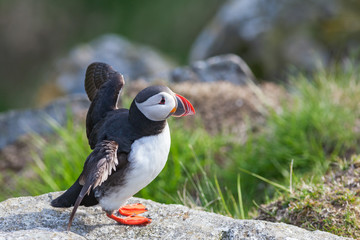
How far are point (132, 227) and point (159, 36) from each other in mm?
11204

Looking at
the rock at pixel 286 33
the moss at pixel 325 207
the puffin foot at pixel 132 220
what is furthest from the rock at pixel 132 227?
the rock at pixel 286 33

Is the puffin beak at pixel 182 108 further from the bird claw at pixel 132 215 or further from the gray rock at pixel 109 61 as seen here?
the gray rock at pixel 109 61

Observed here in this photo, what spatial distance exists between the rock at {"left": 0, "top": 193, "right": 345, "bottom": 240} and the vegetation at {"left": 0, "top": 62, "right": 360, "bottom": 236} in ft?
2.72

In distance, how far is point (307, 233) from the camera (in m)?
2.75

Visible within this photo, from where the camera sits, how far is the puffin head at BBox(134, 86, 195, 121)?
2.75 m

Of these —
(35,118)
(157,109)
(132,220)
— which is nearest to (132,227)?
(132,220)

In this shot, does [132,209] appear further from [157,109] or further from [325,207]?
[325,207]

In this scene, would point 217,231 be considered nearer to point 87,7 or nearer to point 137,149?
point 137,149

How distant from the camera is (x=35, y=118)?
256 inches

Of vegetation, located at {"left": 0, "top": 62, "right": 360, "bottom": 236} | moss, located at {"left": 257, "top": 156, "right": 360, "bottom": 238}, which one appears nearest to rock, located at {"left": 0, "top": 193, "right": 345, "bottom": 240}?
moss, located at {"left": 257, "top": 156, "right": 360, "bottom": 238}

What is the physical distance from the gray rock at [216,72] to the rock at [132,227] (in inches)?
148

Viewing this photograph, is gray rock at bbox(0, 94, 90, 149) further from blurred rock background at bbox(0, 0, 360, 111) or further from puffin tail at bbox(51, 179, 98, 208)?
puffin tail at bbox(51, 179, 98, 208)

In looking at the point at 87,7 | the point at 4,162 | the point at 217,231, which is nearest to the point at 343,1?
the point at 4,162

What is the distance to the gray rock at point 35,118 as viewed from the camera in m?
6.34
